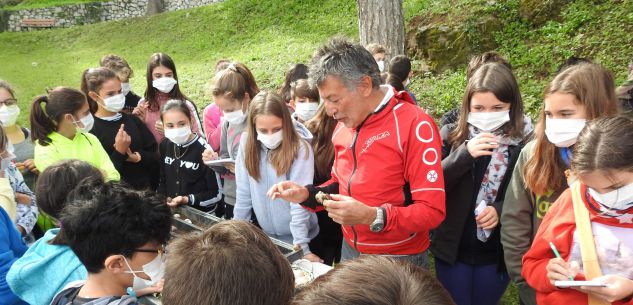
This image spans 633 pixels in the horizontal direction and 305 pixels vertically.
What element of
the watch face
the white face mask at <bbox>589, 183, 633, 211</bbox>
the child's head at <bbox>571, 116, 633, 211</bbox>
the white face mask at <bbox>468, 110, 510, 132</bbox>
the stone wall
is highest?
the stone wall

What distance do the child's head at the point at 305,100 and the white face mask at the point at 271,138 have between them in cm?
83

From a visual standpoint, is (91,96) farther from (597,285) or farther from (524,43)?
(524,43)

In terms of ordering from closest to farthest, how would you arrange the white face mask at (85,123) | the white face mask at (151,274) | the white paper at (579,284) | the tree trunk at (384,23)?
the white paper at (579,284)
the white face mask at (151,274)
the white face mask at (85,123)
the tree trunk at (384,23)

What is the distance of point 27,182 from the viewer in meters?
3.82

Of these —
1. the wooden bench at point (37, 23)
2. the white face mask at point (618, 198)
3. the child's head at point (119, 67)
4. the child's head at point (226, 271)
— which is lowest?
the child's head at point (226, 271)

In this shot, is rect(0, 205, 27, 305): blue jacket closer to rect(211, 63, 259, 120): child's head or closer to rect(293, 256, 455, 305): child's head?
rect(211, 63, 259, 120): child's head

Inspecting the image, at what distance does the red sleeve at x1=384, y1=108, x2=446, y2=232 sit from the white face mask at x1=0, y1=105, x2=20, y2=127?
3386mm

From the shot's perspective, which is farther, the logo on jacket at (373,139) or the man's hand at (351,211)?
the logo on jacket at (373,139)

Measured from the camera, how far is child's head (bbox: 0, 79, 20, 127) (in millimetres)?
3883

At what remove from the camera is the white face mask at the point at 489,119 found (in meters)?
2.75

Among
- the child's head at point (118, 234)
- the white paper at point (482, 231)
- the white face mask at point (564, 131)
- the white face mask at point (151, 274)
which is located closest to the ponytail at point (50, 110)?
the child's head at point (118, 234)

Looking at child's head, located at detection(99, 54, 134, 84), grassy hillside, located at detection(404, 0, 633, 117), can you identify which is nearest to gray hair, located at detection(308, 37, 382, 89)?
child's head, located at detection(99, 54, 134, 84)

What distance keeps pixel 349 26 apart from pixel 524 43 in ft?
17.9

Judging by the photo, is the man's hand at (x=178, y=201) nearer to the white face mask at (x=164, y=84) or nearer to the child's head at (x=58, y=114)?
the child's head at (x=58, y=114)
